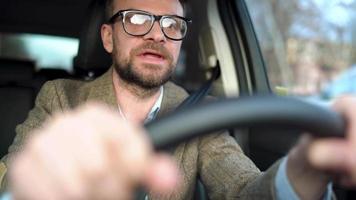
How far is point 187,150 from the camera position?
5.41 ft

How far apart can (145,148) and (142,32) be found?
1.27m

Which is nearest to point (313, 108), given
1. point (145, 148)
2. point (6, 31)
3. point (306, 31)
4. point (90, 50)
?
point (145, 148)

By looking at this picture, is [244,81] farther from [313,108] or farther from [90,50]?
[313,108]

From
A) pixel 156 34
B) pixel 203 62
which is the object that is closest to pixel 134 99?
pixel 156 34

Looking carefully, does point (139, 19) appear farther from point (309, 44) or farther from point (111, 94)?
point (309, 44)

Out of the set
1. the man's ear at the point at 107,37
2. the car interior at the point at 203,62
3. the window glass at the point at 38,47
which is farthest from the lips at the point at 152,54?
the window glass at the point at 38,47

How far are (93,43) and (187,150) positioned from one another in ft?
2.19

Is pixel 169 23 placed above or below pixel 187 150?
above

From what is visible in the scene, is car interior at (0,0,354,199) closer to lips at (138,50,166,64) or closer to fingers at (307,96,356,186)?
lips at (138,50,166,64)

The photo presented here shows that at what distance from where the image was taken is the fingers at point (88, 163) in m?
0.50

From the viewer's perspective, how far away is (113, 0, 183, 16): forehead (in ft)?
5.90

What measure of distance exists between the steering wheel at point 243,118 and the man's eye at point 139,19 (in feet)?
3.73

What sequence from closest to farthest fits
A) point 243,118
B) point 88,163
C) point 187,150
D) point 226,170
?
point 88,163
point 243,118
point 226,170
point 187,150

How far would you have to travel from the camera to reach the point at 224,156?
1.59 m
